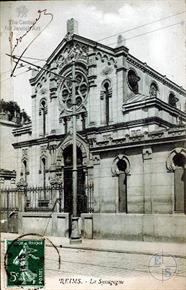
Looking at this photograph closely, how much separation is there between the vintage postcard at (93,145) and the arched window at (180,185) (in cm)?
1

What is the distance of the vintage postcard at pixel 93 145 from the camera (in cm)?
537

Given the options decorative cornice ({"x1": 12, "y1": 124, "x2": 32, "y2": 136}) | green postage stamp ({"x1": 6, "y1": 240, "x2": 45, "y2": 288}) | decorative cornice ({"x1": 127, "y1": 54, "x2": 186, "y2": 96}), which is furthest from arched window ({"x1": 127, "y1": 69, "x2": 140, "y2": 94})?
green postage stamp ({"x1": 6, "y1": 240, "x2": 45, "y2": 288})

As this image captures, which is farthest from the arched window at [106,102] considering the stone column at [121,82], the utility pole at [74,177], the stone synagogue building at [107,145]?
the utility pole at [74,177]

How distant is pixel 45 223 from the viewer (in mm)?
6539

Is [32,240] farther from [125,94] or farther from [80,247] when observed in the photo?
[125,94]

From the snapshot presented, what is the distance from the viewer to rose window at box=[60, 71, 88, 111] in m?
6.29

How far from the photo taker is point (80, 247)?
598cm

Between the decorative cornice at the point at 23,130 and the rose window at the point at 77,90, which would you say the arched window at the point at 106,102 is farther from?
the decorative cornice at the point at 23,130

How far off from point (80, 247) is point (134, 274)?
967mm

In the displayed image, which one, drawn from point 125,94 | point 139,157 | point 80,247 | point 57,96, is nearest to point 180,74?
point 125,94

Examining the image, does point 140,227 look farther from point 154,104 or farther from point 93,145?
point 154,104

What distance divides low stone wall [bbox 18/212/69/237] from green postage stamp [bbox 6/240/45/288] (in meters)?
0.45

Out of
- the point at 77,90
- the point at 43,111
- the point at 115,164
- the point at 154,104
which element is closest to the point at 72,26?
the point at 77,90

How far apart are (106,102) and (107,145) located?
0.56 metres
